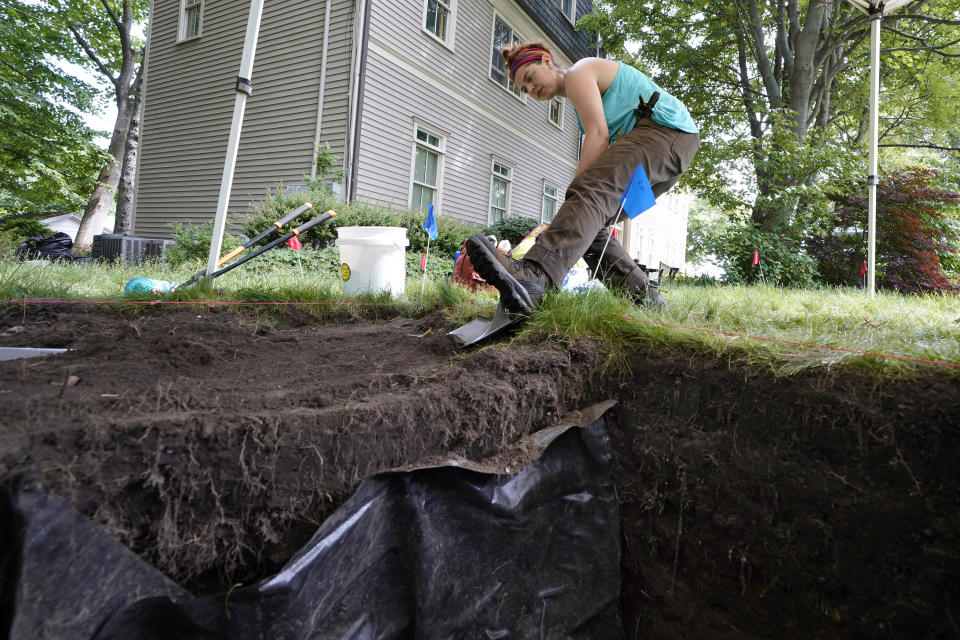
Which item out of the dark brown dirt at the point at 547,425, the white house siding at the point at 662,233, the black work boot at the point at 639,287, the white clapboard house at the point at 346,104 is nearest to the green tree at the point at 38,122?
the white clapboard house at the point at 346,104

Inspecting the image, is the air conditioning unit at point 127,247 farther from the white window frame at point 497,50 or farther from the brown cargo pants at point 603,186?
the brown cargo pants at point 603,186

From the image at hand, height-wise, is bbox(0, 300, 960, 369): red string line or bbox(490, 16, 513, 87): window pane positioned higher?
bbox(490, 16, 513, 87): window pane

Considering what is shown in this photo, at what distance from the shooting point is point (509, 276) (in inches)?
82.7

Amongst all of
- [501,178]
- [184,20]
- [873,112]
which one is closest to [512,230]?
[501,178]

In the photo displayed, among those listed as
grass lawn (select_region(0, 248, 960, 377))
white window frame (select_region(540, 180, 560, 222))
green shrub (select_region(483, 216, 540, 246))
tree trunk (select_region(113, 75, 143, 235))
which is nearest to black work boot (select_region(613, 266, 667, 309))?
grass lawn (select_region(0, 248, 960, 377))

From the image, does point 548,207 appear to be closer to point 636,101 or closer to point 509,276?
point 636,101

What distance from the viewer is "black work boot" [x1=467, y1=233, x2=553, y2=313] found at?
6.66 ft

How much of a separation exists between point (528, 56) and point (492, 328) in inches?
59.5

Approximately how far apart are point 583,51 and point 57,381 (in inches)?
615

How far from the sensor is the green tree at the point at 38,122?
1183 cm

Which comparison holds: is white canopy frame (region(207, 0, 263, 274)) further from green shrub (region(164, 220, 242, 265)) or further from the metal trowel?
green shrub (region(164, 220, 242, 265))

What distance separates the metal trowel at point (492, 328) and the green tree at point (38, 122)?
1478 centimetres

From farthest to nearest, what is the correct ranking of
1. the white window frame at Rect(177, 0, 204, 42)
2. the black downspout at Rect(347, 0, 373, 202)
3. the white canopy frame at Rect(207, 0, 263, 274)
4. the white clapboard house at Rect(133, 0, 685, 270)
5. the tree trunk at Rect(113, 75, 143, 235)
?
the tree trunk at Rect(113, 75, 143, 235) < the white window frame at Rect(177, 0, 204, 42) < the white clapboard house at Rect(133, 0, 685, 270) < the black downspout at Rect(347, 0, 373, 202) < the white canopy frame at Rect(207, 0, 263, 274)

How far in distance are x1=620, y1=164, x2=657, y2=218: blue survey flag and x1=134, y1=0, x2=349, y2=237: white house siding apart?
21.5 feet
